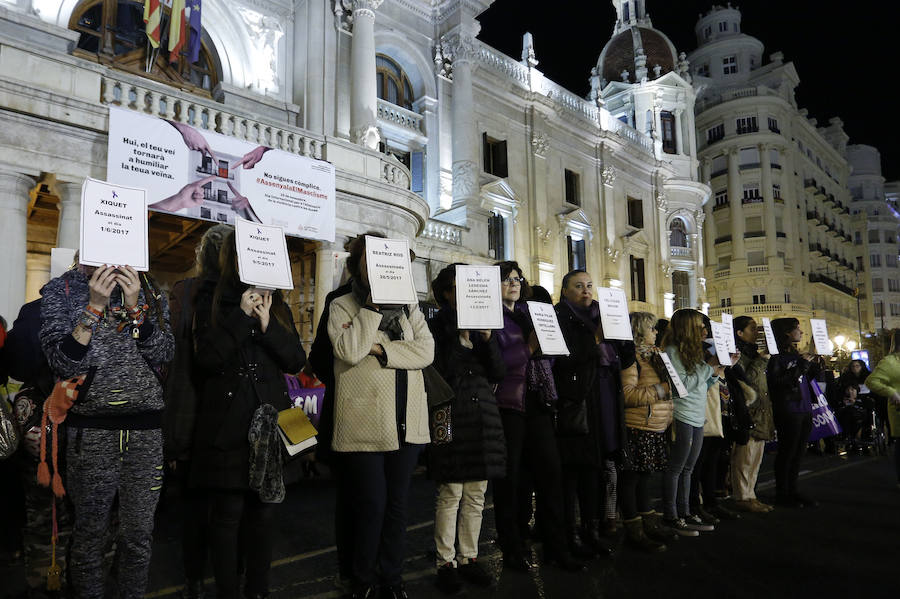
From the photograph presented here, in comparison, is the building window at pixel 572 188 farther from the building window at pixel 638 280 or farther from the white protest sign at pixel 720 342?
the white protest sign at pixel 720 342

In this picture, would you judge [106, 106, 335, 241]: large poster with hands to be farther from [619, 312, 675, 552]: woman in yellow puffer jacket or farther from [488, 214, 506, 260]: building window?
[488, 214, 506, 260]: building window

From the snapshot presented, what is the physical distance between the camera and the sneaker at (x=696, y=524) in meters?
5.54

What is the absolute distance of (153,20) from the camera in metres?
12.0

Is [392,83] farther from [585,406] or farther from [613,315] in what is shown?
[585,406]

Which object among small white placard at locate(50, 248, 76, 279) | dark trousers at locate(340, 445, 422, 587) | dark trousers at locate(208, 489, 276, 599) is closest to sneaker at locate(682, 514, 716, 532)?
dark trousers at locate(340, 445, 422, 587)

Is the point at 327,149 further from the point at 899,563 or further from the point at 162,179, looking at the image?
the point at 899,563

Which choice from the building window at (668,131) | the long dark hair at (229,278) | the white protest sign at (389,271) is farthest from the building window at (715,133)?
the long dark hair at (229,278)

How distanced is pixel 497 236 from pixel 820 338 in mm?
14957

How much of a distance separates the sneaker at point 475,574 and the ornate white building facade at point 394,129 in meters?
7.38

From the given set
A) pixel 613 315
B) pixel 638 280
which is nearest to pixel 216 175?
pixel 613 315

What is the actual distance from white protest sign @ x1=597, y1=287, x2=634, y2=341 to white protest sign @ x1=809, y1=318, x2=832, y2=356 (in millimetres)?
4022

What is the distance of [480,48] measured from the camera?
21938 mm

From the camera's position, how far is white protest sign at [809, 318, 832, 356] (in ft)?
24.8

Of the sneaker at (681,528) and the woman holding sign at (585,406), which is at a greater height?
the woman holding sign at (585,406)
